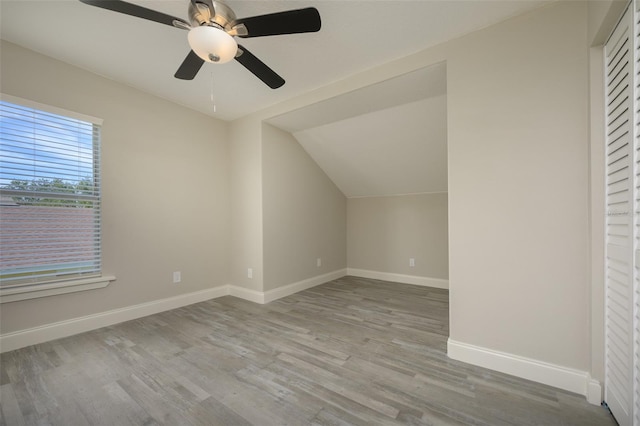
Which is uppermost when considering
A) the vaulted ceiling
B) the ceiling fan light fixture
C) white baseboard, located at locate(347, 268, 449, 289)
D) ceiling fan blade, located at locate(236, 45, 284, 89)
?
the vaulted ceiling

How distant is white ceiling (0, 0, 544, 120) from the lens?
1724mm

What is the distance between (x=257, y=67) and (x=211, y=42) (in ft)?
1.55

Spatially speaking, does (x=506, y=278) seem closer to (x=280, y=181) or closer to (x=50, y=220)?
(x=280, y=181)

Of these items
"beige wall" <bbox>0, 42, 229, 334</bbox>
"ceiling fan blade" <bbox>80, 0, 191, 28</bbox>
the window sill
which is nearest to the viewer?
"ceiling fan blade" <bbox>80, 0, 191, 28</bbox>

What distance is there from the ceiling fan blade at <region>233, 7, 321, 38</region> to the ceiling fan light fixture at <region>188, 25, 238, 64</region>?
0.50 ft

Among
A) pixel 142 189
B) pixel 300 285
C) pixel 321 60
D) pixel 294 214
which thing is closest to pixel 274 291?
pixel 300 285

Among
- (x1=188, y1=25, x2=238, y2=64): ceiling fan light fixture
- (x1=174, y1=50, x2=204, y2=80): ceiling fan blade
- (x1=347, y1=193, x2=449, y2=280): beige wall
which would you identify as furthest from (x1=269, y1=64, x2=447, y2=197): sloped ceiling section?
(x1=188, y1=25, x2=238, y2=64): ceiling fan light fixture

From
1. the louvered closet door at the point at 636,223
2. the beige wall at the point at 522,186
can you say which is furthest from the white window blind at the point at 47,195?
the louvered closet door at the point at 636,223

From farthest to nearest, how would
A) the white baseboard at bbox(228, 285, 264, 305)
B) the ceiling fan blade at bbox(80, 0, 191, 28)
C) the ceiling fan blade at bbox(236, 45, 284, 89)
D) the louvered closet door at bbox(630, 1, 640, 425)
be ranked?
the white baseboard at bbox(228, 285, 264, 305) → the ceiling fan blade at bbox(236, 45, 284, 89) → the ceiling fan blade at bbox(80, 0, 191, 28) → the louvered closet door at bbox(630, 1, 640, 425)

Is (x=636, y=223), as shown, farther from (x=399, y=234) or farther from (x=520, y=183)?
(x=399, y=234)

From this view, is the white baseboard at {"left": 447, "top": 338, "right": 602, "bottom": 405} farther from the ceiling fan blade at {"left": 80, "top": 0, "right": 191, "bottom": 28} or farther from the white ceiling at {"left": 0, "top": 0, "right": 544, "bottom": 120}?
the ceiling fan blade at {"left": 80, "top": 0, "right": 191, "bottom": 28}

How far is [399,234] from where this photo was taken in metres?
4.28

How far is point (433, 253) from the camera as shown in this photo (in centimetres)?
392

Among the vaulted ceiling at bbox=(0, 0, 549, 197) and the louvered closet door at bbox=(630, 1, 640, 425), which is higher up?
the vaulted ceiling at bbox=(0, 0, 549, 197)
